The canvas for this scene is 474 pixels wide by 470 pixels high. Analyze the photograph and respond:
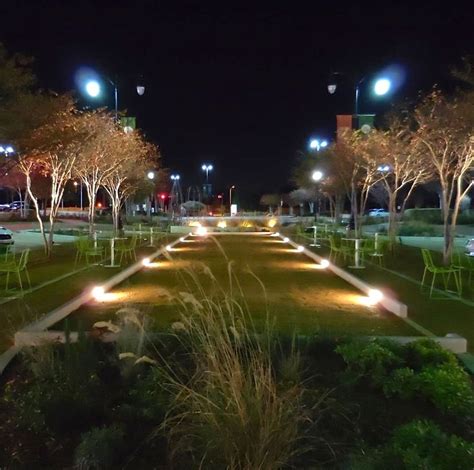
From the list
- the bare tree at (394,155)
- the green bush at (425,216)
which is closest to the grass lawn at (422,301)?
the bare tree at (394,155)

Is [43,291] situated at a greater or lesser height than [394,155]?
lesser

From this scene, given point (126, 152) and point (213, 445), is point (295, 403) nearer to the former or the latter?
point (213, 445)

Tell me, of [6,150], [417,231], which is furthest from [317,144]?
[6,150]

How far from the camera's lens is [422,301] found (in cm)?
1136

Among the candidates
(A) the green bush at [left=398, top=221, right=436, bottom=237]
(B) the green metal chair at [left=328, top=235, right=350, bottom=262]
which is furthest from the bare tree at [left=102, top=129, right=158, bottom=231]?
(A) the green bush at [left=398, top=221, right=436, bottom=237]

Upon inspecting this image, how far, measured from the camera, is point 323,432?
4562 millimetres

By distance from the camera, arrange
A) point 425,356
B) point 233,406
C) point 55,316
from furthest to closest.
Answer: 1. point 55,316
2. point 425,356
3. point 233,406

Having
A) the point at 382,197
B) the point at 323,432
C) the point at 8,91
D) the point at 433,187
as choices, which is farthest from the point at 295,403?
the point at 433,187

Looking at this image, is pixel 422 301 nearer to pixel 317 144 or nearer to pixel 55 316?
pixel 55 316

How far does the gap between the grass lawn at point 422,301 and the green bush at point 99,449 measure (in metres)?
4.79

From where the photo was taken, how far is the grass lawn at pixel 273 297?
887 cm

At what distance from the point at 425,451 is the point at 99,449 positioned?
2.05 metres

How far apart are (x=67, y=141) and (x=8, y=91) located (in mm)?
3233

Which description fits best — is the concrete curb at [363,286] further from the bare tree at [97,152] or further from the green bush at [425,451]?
the bare tree at [97,152]
